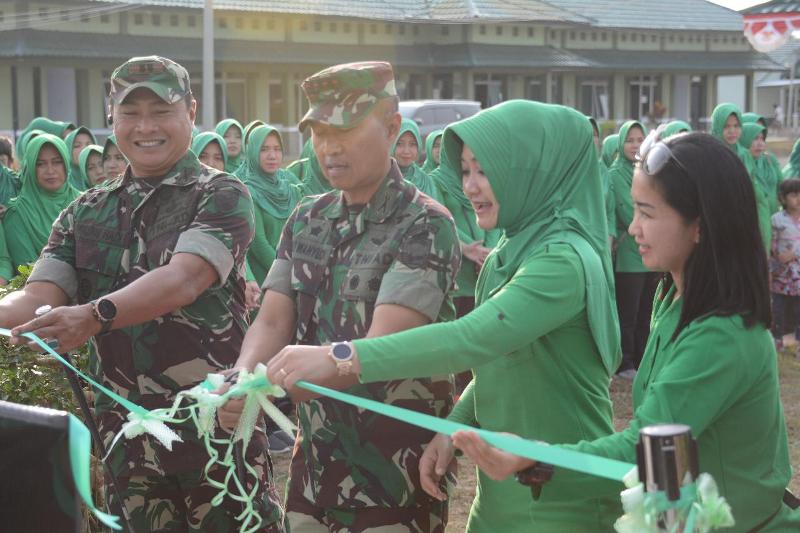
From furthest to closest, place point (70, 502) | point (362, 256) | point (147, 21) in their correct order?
point (147, 21) → point (362, 256) → point (70, 502)

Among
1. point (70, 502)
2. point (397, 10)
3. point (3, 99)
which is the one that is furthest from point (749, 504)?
point (397, 10)

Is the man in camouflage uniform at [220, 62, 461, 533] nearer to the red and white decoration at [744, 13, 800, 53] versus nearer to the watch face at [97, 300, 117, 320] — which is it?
the watch face at [97, 300, 117, 320]

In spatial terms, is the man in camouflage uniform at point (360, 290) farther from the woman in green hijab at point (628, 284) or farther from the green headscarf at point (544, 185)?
the woman in green hijab at point (628, 284)

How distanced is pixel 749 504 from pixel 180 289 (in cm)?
173

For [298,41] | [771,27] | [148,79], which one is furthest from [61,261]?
[298,41]

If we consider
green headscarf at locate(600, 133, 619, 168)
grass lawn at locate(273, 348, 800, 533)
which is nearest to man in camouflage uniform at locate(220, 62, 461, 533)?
grass lawn at locate(273, 348, 800, 533)

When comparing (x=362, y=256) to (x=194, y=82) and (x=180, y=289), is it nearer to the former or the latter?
(x=180, y=289)

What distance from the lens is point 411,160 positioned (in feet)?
32.5

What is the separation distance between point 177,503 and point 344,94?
4.74ft

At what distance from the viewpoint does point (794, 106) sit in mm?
61688

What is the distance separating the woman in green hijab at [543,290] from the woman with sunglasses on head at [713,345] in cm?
28

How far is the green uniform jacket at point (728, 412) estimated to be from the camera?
8.16 ft

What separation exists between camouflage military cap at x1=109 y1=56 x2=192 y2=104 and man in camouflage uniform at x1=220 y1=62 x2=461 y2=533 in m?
0.57

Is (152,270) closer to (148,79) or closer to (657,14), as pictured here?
(148,79)
